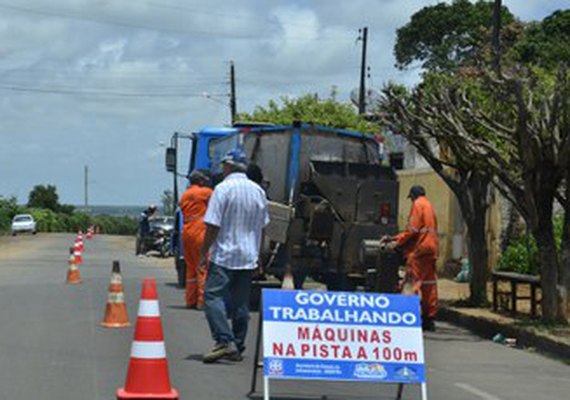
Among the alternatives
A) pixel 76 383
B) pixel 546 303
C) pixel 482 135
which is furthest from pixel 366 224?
pixel 76 383

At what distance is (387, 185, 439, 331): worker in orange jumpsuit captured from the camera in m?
14.5

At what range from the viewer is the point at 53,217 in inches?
3674

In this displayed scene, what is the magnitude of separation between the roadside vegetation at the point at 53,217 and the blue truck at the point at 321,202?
2163 inches

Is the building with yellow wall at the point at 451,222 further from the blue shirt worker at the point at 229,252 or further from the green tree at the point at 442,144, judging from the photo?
the blue shirt worker at the point at 229,252

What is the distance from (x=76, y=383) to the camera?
9.34 m

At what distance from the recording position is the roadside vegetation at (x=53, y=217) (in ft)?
264

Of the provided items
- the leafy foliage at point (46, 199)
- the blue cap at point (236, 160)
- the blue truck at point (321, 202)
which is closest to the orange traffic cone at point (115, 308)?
the blue truck at point (321, 202)

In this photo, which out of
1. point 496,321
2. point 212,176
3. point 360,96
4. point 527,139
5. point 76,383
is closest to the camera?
point 76,383

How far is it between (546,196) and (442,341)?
2513 mm

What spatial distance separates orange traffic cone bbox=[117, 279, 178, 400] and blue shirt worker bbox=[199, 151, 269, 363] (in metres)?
1.90

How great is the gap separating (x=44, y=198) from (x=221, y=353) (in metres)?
106

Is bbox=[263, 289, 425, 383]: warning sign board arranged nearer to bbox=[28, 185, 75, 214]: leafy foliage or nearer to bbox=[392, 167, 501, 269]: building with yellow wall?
bbox=[392, 167, 501, 269]: building with yellow wall

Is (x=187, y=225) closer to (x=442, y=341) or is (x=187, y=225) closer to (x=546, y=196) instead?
(x=442, y=341)

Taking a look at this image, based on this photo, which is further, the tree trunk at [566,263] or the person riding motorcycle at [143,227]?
the person riding motorcycle at [143,227]
